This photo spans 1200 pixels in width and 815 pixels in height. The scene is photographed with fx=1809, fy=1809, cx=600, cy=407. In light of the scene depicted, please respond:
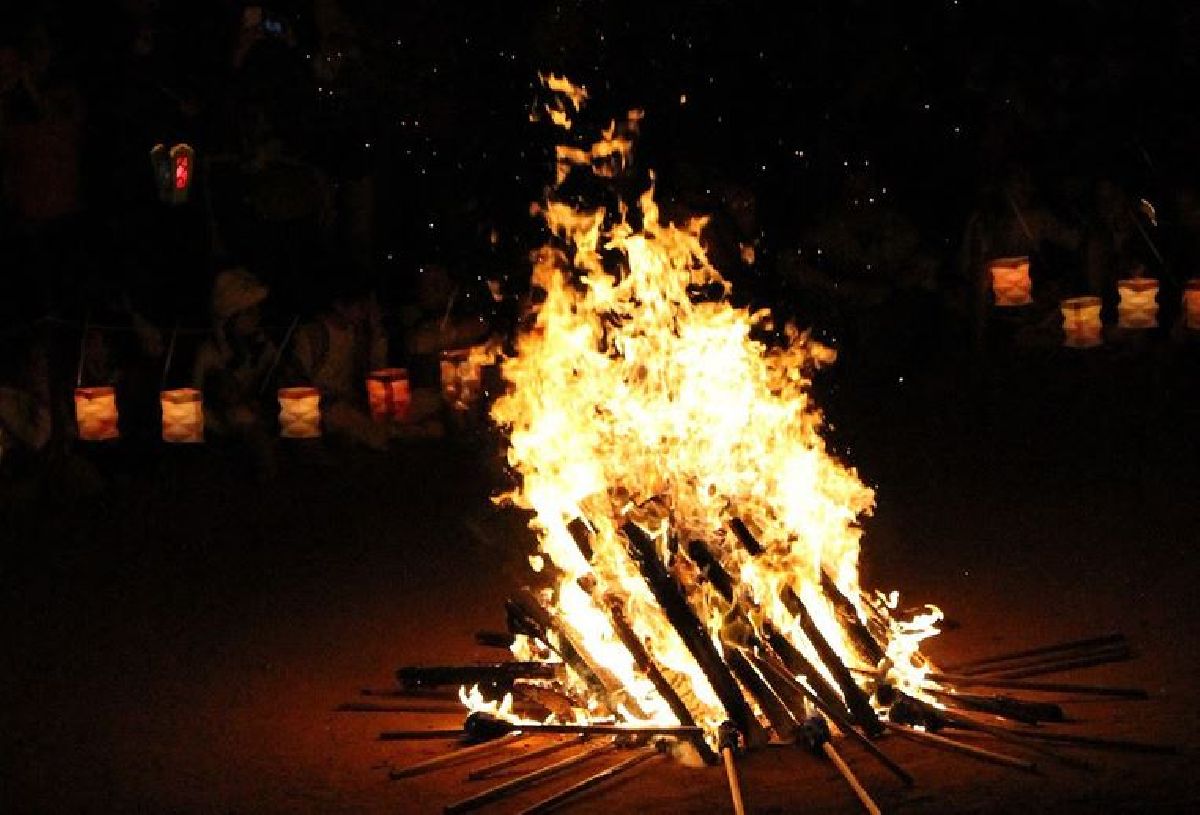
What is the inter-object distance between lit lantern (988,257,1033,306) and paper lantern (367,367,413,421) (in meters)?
4.66

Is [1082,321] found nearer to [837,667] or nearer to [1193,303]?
[1193,303]

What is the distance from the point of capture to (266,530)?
37.7ft

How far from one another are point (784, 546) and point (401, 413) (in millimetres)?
7282

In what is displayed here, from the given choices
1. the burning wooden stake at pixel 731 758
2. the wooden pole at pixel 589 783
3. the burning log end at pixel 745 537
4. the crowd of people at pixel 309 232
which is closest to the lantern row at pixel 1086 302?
the crowd of people at pixel 309 232

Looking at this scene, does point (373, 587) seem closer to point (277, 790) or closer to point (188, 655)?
point (188, 655)

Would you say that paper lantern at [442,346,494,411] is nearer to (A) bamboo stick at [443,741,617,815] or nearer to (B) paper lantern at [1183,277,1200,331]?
(B) paper lantern at [1183,277,1200,331]

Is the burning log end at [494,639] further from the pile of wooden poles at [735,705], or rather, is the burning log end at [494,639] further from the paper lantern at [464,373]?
the paper lantern at [464,373]

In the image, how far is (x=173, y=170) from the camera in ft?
42.8

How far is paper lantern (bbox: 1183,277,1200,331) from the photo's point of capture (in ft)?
44.3

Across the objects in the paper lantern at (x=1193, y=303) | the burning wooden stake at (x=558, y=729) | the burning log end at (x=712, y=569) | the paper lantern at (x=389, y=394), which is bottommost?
the paper lantern at (x=389, y=394)

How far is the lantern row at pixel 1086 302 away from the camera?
13.8 metres

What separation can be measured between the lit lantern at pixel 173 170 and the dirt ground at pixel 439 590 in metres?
1.97

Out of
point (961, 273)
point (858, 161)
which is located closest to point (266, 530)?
point (858, 161)

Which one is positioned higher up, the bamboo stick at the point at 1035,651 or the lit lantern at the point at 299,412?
the bamboo stick at the point at 1035,651
